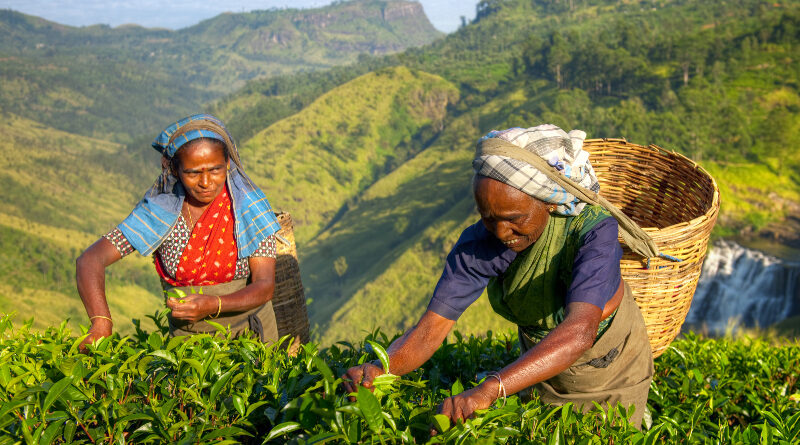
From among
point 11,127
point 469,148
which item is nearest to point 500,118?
point 469,148

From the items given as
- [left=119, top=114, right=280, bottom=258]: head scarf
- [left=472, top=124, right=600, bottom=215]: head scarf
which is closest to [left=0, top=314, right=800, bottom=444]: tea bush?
[left=119, top=114, right=280, bottom=258]: head scarf

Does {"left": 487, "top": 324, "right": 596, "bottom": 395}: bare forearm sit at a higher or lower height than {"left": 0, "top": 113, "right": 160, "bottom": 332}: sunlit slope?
higher

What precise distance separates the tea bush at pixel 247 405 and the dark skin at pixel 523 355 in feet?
0.19

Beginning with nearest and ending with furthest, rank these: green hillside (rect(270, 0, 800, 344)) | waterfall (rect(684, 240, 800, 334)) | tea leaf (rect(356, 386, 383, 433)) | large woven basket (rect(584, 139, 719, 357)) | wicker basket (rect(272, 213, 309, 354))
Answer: tea leaf (rect(356, 386, 383, 433)) < large woven basket (rect(584, 139, 719, 357)) < wicker basket (rect(272, 213, 309, 354)) < waterfall (rect(684, 240, 800, 334)) < green hillside (rect(270, 0, 800, 344))

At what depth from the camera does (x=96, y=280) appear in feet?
8.32

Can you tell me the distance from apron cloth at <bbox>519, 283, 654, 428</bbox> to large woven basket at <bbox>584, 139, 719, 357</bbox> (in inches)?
12.1

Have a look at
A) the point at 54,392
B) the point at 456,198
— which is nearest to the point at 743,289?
the point at 456,198

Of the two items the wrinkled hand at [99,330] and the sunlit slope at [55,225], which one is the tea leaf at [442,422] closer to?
the wrinkled hand at [99,330]

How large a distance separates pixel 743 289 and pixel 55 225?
79.6 metres

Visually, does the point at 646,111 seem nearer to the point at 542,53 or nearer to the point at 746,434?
the point at 542,53

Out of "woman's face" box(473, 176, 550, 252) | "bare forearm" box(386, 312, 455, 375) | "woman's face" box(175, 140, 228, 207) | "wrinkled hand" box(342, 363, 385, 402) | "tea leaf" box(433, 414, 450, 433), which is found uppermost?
"woman's face" box(175, 140, 228, 207)

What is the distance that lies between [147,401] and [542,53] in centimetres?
8131

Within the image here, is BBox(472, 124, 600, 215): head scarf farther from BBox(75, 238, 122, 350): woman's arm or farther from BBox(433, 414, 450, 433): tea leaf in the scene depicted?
BBox(75, 238, 122, 350): woman's arm

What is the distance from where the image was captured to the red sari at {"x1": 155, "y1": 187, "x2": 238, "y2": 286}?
9.02ft
